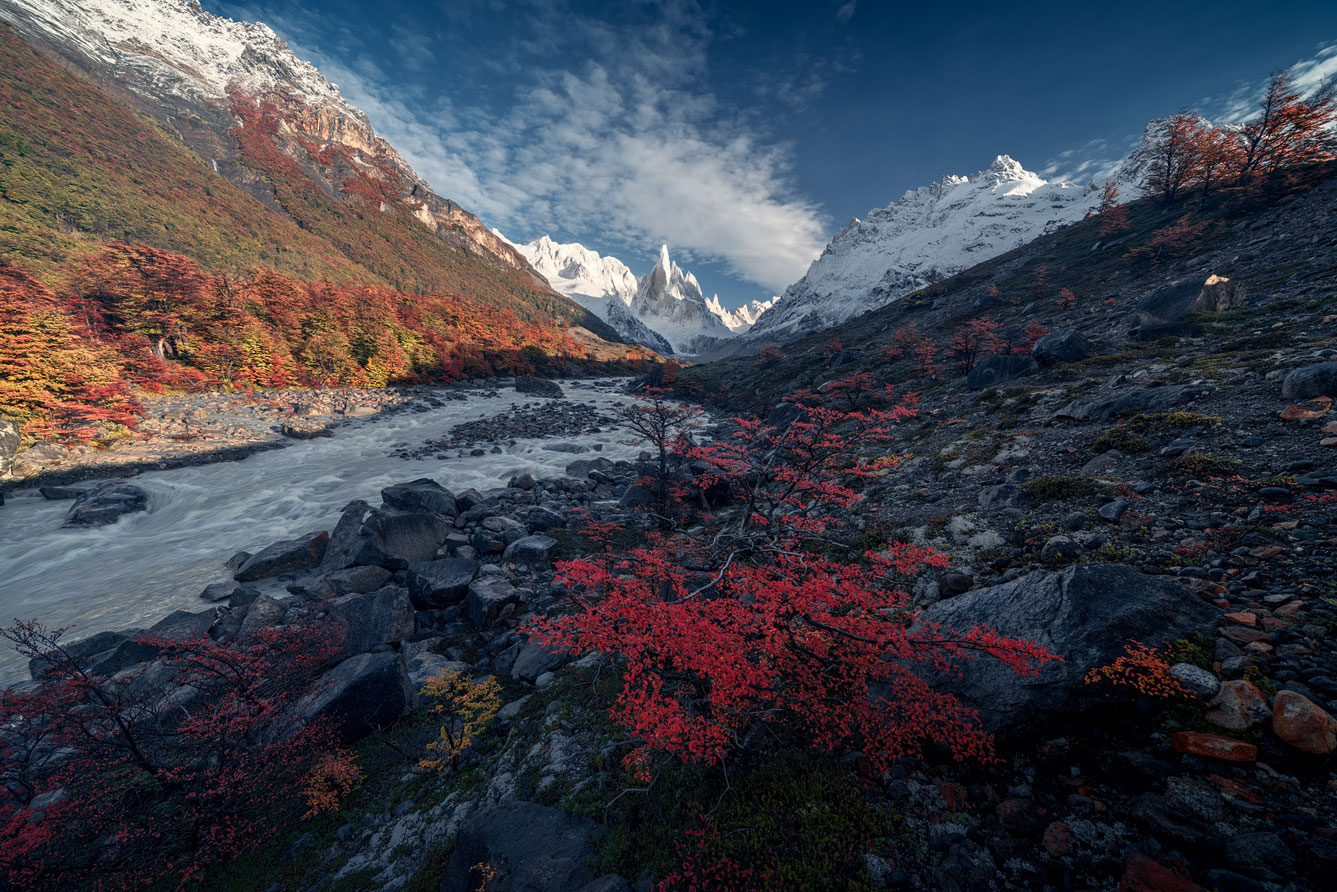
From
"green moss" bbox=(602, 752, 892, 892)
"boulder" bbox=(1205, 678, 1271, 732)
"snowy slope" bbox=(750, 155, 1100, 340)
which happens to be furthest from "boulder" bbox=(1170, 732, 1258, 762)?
"snowy slope" bbox=(750, 155, 1100, 340)

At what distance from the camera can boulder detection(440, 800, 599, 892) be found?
5555 millimetres

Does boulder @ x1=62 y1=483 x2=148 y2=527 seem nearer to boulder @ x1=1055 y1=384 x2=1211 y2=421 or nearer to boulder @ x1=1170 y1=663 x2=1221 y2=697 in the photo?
boulder @ x1=1170 y1=663 x2=1221 y2=697

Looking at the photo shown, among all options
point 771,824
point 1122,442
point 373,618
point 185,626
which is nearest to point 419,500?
point 185,626

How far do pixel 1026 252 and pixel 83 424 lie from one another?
114m

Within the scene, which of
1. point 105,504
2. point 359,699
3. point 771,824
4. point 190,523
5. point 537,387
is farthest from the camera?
point 537,387

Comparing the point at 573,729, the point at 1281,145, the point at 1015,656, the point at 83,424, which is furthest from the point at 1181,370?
the point at 83,424

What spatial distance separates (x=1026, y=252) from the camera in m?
73.2

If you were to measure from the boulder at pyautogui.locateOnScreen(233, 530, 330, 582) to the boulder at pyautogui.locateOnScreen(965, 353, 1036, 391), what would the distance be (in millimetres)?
33684

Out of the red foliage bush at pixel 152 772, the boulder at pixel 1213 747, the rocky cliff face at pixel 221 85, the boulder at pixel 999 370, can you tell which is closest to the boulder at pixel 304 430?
the red foliage bush at pixel 152 772

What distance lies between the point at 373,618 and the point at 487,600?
9.62 ft

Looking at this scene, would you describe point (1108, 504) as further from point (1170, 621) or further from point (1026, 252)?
point (1026, 252)

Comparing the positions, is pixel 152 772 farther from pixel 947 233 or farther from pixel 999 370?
pixel 947 233

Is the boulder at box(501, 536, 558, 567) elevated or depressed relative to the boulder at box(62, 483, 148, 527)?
elevated

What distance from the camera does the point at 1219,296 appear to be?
2092 cm
